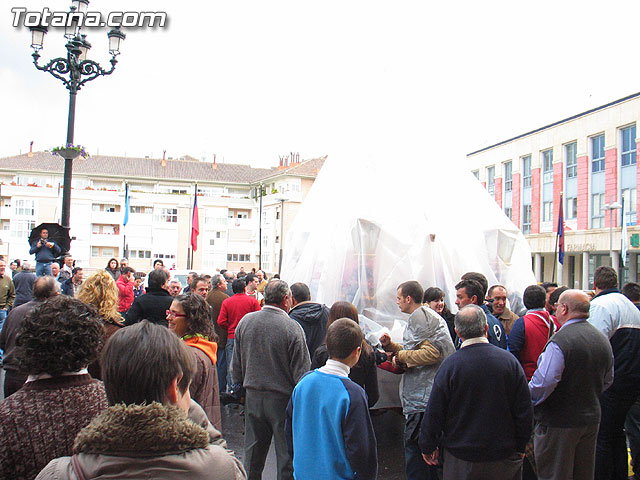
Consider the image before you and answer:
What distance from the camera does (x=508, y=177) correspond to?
46875mm

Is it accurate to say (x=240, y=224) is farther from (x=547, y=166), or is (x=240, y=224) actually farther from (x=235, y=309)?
(x=235, y=309)

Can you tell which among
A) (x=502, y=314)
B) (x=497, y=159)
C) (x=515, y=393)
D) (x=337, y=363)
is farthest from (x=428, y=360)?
(x=497, y=159)

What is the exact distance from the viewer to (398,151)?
7996 mm

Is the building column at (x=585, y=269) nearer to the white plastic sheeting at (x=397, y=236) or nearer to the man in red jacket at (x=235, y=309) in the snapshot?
the white plastic sheeting at (x=397, y=236)

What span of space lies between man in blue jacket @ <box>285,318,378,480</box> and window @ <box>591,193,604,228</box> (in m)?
38.1

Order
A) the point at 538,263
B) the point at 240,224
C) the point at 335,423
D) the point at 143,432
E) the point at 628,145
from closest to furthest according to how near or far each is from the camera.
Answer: the point at 143,432 < the point at 335,423 < the point at 628,145 < the point at 538,263 < the point at 240,224

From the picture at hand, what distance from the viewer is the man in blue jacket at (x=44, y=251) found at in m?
9.78

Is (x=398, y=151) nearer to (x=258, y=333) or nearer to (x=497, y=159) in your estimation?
(x=258, y=333)

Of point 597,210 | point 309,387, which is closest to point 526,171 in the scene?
point 597,210

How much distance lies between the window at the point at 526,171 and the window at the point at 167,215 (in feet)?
127

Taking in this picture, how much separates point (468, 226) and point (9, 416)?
6474 mm

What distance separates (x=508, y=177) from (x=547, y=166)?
488cm

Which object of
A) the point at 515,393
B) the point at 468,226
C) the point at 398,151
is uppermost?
the point at 398,151

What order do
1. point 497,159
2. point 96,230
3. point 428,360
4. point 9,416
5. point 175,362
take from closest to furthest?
1. point 175,362
2. point 9,416
3. point 428,360
4. point 497,159
5. point 96,230
